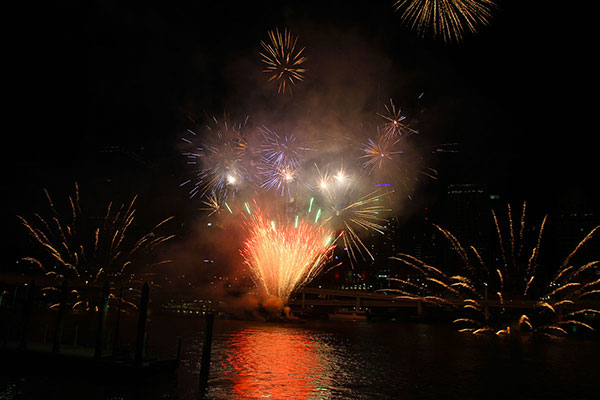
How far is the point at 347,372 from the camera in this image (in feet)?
63.3

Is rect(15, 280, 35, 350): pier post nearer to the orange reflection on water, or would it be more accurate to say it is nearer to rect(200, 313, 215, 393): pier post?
rect(200, 313, 215, 393): pier post

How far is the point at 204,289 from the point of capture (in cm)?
6681

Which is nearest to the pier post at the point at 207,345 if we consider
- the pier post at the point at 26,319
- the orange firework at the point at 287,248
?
the pier post at the point at 26,319

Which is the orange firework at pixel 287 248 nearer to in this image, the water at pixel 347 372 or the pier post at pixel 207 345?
the water at pixel 347 372

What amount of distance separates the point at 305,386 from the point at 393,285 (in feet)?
283

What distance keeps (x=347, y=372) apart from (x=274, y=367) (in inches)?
124

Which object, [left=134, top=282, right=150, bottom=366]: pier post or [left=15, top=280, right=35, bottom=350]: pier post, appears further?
[left=15, top=280, right=35, bottom=350]: pier post

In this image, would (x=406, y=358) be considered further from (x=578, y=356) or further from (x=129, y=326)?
(x=129, y=326)

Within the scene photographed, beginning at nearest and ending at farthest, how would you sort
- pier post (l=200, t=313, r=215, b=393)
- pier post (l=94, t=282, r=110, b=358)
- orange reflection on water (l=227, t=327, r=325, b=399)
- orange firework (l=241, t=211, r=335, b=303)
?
orange reflection on water (l=227, t=327, r=325, b=399) → pier post (l=94, t=282, r=110, b=358) → pier post (l=200, t=313, r=215, b=393) → orange firework (l=241, t=211, r=335, b=303)

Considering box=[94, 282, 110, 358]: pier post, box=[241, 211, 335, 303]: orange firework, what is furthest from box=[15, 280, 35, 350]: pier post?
box=[241, 211, 335, 303]: orange firework

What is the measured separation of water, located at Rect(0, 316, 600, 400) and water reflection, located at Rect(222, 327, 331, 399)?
34mm

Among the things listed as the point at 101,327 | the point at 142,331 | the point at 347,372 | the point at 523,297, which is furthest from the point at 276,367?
the point at 523,297

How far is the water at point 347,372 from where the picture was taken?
14648mm

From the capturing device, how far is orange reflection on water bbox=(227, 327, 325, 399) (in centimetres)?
1499
